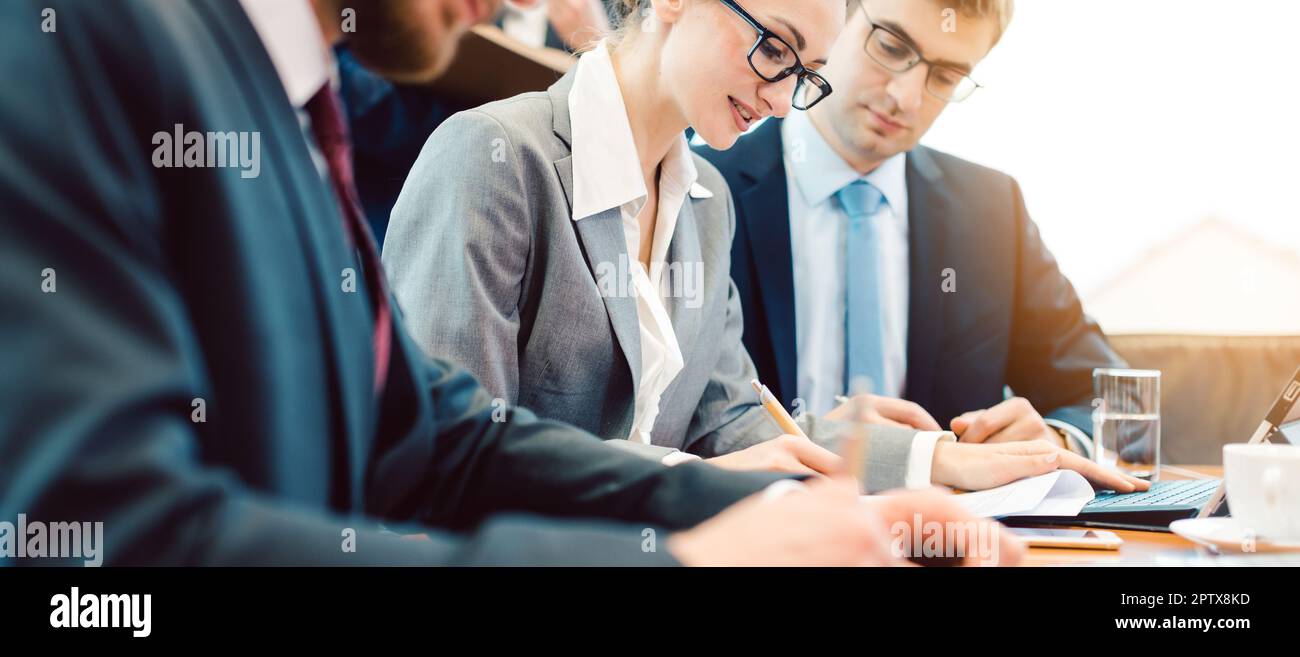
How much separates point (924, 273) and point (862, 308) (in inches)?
6.1

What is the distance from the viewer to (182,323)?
1.34ft

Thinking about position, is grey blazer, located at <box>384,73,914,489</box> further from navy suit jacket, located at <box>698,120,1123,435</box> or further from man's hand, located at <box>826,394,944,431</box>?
navy suit jacket, located at <box>698,120,1123,435</box>

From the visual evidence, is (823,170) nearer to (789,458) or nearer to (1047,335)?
(1047,335)

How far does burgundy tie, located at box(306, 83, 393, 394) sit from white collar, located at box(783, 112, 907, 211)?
106 cm

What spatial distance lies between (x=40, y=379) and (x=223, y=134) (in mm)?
148

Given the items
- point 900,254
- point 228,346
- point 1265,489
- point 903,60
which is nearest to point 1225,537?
point 1265,489

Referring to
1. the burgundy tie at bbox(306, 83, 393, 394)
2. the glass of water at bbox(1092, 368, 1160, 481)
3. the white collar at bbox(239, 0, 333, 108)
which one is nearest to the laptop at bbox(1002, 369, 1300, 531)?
the glass of water at bbox(1092, 368, 1160, 481)

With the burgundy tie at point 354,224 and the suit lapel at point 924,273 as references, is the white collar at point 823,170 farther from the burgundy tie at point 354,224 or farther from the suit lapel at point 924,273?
the burgundy tie at point 354,224

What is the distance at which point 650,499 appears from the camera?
2.11 feet

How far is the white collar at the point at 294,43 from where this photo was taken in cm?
55

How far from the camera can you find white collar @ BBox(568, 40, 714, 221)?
104 cm

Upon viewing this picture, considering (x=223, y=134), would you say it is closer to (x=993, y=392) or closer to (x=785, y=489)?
(x=785, y=489)
